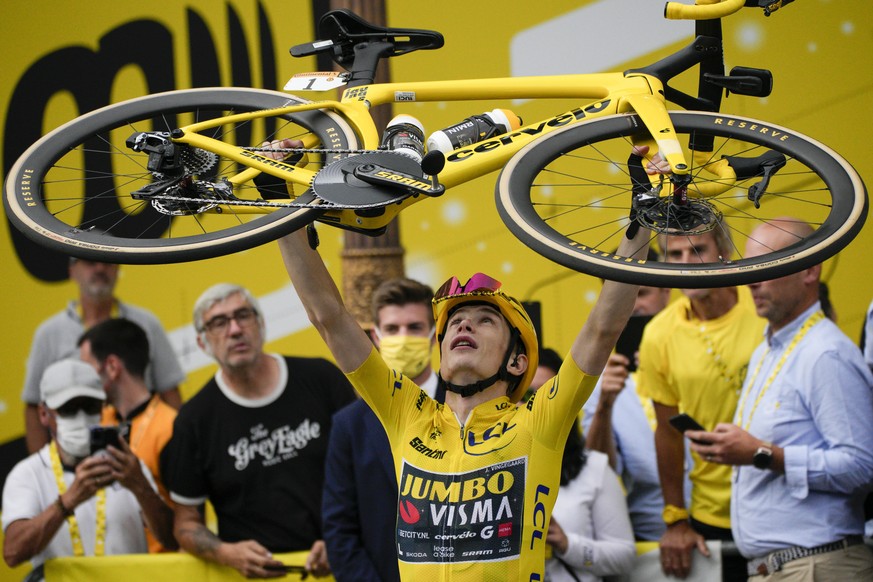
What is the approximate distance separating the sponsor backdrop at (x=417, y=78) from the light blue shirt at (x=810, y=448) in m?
1.10

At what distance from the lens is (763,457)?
201 inches

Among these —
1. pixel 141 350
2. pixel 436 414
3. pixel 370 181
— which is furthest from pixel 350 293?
pixel 370 181

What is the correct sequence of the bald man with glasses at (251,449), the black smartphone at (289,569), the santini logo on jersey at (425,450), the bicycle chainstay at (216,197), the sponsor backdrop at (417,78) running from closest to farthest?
1. the bicycle chainstay at (216,197)
2. the santini logo on jersey at (425,450)
3. the black smartphone at (289,569)
4. the bald man with glasses at (251,449)
5. the sponsor backdrop at (417,78)

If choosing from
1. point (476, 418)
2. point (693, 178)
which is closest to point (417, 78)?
point (476, 418)

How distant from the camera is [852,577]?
5.06 m

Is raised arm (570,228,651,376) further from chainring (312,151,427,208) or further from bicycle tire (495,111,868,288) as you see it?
chainring (312,151,427,208)

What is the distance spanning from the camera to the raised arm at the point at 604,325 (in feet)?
13.1

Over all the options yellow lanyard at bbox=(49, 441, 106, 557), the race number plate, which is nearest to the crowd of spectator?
yellow lanyard at bbox=(49, 441, 106, 557)

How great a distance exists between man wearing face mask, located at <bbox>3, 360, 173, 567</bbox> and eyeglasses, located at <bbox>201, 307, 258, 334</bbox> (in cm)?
66

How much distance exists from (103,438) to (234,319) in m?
0.79

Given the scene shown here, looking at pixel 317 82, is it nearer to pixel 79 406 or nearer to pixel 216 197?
pixel 216 197

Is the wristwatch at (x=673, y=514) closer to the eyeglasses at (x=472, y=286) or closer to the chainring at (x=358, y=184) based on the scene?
the eyeglasses at (x=472, y=286)

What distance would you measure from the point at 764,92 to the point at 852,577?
2063mm

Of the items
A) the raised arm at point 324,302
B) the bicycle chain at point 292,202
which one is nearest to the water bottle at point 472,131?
the bicycle chain at point 292,202
